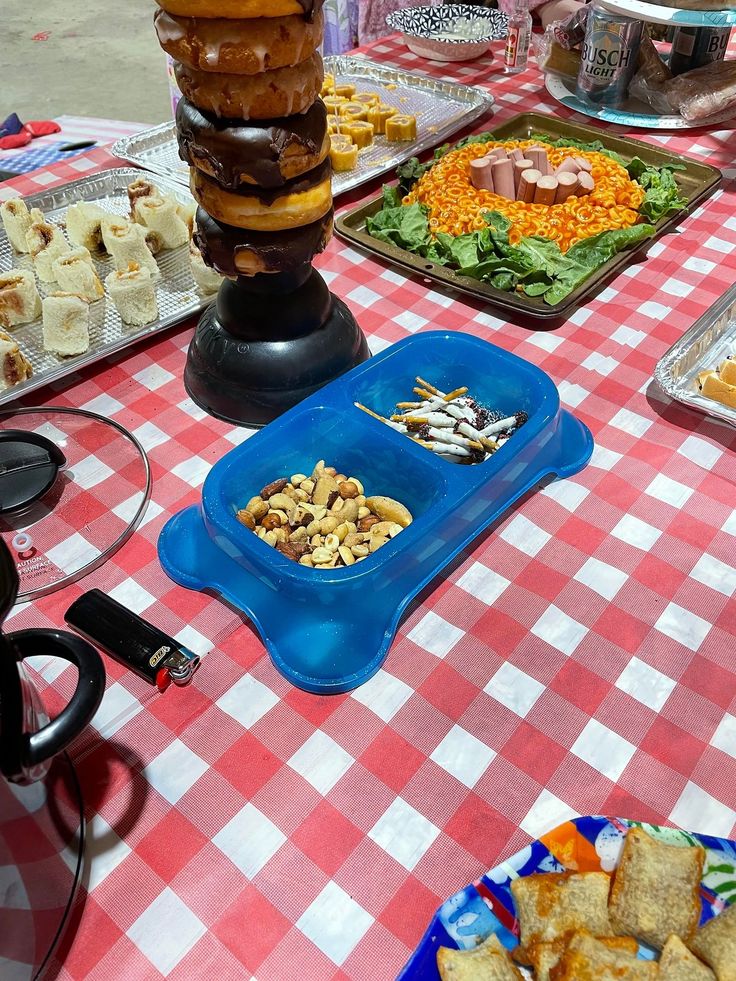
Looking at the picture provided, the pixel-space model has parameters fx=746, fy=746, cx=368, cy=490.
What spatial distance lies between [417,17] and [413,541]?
7.80 feet

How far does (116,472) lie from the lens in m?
1.11

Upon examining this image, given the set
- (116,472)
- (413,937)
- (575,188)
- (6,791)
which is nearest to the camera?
(6,791)

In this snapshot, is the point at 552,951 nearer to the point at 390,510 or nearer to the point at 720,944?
the point at 720,944

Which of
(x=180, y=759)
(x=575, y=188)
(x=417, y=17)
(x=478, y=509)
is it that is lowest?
(x=180, y=759)

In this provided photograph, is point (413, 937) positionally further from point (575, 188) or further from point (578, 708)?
point (575, 188)

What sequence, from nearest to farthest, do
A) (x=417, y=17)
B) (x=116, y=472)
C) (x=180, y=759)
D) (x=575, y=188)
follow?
(x=180, y=759) → (x=116, y=472) → (x=575, y=188) → (x=417, y=17)

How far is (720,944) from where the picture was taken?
0.61m

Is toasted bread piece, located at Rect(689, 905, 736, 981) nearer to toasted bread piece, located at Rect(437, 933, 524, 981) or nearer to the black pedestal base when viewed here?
toasted bread piece, located at Rect(437, 933, 524, 981)

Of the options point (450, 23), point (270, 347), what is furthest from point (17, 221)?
point (450, 23)

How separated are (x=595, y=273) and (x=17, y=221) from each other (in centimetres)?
117

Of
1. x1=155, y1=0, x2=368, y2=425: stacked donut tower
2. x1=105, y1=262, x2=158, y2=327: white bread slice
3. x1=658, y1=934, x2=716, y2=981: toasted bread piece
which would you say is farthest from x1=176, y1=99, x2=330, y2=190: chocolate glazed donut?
x1=658, y1=934, x2=716, y2=981: toasted bread piece

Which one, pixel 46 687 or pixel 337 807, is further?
pixel 46 687

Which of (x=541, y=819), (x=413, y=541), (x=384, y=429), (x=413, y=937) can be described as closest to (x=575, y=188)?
(x=384, y=429)

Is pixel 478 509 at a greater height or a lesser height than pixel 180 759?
greater
